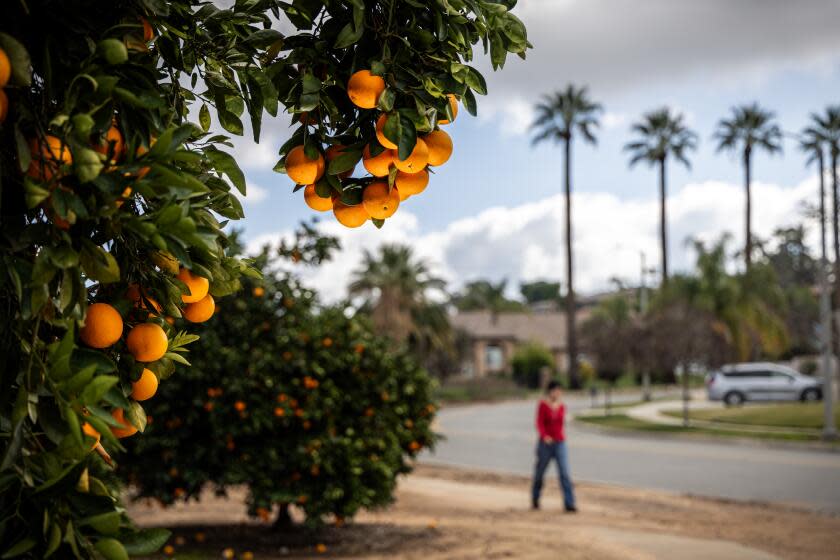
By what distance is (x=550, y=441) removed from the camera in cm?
1128

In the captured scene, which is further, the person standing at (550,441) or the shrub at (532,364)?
the shrub at (532,364)

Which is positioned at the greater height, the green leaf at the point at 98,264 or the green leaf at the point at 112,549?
the green leaf at the point at 98,264

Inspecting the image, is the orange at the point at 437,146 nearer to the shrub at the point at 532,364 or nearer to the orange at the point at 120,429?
the orange at the point at 120,429

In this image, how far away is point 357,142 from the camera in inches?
77.0

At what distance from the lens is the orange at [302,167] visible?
1928 mm

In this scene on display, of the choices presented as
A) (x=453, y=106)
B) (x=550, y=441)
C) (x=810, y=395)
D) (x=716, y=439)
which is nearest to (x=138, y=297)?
(x=453, y=106)

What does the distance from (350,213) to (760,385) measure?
3452 cm

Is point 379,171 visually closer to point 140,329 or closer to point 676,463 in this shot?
point 140,329

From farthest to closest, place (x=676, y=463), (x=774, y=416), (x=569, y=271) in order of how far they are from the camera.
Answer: (x=569, y=271)
(x=774, y=416)
(x=676, y=463)

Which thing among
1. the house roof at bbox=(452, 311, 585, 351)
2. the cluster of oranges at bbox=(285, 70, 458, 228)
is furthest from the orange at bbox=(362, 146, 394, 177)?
the house roof at bbox=(452, 311, 585, 351)

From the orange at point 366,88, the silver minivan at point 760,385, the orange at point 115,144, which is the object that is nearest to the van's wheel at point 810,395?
the silver minivan at point 760,385

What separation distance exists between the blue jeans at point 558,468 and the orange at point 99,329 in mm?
10035

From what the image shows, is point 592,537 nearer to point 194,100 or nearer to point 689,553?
point 689,553

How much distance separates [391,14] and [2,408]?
114 centimetres
